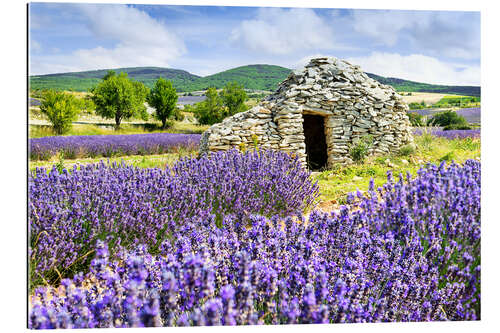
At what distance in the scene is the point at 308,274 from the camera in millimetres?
1506

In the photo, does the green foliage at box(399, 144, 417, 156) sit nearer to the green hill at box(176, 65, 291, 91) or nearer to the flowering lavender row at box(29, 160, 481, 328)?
the green hill at box(176, 65, 291, 91)

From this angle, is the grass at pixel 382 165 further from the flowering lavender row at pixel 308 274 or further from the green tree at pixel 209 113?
the green tree at pixel 209 113

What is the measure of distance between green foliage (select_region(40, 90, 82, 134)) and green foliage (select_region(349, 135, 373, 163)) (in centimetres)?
424

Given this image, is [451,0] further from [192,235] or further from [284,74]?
[192,235]

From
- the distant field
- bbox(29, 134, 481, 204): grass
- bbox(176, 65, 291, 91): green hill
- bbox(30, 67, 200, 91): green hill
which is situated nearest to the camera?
bbox(30, 67, 200, 91): green hill

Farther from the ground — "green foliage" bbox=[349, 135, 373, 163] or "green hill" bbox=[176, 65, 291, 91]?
"green hill" bbox=[176, 65, 291, 91]

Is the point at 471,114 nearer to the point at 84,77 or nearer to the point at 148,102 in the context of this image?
the point at 84,77

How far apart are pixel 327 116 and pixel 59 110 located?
413cm

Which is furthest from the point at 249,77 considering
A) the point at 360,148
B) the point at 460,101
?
the point at 360,148

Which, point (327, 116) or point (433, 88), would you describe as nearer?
point (433, 88)

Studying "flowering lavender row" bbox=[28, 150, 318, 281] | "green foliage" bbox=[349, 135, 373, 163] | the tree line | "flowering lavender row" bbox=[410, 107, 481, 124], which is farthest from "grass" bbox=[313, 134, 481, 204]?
the tree line

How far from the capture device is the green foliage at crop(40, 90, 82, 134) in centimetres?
302

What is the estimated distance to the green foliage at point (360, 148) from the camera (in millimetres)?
5971

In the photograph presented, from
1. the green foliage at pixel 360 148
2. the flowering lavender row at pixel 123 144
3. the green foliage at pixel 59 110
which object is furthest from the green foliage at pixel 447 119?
the flowering lavender row at pixel 123 144
